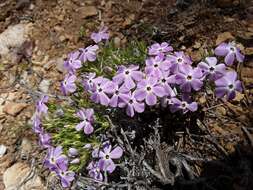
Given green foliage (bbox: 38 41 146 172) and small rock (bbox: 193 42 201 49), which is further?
small rock (bbox: 193 42 201 49)

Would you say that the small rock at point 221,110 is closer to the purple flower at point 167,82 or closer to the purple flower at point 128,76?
the purple flower at point 167,82

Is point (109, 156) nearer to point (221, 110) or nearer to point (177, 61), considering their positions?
point (177, 61)

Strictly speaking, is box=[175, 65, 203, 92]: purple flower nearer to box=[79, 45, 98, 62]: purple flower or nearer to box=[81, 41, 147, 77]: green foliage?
box=[81, 41, 147, 77]: green foliage

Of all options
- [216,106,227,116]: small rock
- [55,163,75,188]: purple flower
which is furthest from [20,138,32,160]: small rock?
[216,106,227,116]: small rock

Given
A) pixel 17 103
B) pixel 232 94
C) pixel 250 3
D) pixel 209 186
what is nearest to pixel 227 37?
pixel 250 3

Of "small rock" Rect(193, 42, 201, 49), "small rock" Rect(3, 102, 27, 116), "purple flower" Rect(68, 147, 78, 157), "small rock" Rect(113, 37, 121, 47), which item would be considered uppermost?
"small rock" Rect(193, 42, 201, 49)

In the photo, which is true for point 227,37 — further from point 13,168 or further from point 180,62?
point 13,168

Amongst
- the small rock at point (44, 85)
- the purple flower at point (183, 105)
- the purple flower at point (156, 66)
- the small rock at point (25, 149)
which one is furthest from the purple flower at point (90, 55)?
Answer: the small rock at point (25, 149)
